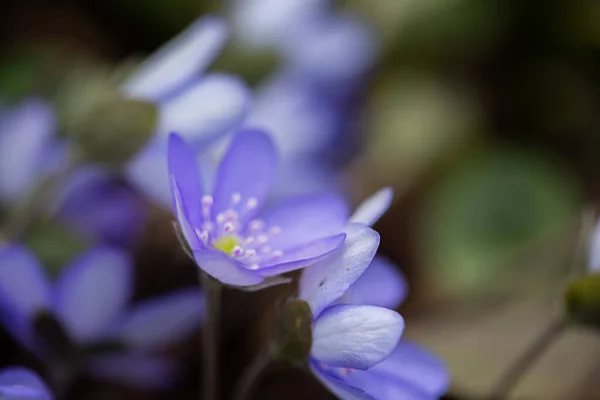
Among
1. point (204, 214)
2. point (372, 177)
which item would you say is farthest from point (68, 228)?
point (372, 177)

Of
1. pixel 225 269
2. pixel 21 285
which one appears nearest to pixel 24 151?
pixel 21 285

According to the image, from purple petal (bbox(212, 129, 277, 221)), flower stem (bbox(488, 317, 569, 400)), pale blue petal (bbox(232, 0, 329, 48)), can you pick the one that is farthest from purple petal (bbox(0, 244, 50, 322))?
pale blue petal (bbox(232, 0, 329, 48))

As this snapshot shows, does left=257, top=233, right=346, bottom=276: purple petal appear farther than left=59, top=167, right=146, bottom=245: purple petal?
No

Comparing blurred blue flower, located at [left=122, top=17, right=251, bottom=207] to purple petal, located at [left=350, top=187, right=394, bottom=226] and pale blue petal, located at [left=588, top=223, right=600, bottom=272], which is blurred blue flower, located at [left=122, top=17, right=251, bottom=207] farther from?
pale blue petal, located at [left=588, top=223, right=600, bottom=272]

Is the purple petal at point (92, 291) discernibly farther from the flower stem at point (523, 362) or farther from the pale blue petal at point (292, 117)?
the flower stem at point (523, 362)

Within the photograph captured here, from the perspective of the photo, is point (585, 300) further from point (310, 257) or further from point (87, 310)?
point (87, 310)

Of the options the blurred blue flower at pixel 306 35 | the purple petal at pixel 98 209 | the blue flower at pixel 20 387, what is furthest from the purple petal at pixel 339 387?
the blurred blue flower at pixel 306 35
